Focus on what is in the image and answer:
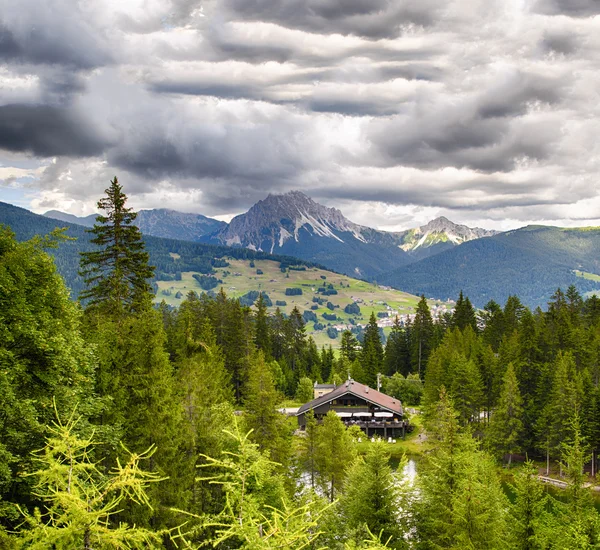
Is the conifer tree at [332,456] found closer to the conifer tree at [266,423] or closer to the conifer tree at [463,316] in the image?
the conifer tree at [266,423]

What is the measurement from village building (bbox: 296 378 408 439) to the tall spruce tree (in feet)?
176

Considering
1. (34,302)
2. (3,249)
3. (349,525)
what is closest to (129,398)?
(34,302)

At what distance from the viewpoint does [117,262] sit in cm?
3919

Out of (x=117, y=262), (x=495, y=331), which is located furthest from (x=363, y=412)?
(x=117, y=262)

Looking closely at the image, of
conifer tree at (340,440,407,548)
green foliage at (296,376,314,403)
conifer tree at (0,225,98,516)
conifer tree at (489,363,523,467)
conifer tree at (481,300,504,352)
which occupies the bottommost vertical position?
green foliage at (296,376,314,403)

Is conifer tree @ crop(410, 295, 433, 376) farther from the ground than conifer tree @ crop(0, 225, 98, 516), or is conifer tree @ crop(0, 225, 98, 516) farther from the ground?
conifer tree @ crop(0, 225, 98, 516)

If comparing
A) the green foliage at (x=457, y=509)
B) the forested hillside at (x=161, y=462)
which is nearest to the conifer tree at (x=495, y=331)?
the forested hillside at (x=161, y=462)

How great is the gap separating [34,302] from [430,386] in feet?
234

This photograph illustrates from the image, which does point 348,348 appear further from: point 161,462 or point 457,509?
point 457,509

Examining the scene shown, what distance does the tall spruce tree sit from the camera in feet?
124

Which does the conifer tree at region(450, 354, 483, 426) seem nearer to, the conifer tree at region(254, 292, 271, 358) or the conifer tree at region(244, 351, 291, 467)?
the conifer tree at region(254, 292, 271, 358)

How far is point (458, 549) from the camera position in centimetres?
2514

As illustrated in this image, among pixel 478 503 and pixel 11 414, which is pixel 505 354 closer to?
pixel 478 503

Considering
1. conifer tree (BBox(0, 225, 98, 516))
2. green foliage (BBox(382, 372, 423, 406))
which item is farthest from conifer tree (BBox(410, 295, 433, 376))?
conifer tree (BBox(0, 225, 98, 516))
